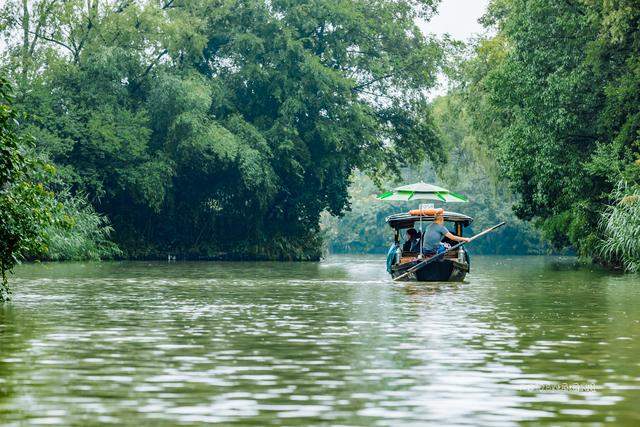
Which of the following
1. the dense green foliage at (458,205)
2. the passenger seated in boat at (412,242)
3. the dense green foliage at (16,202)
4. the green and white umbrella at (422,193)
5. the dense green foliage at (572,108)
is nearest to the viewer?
the dense green foliage at (16,202)

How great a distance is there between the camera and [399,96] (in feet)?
210

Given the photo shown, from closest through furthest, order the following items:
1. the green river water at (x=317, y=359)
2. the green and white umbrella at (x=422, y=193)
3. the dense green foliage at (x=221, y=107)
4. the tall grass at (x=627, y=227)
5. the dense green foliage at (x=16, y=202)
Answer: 1. the green river water at (x=317, y=359)
2. the dense green foliage at (x=16, y=202)
3. the tall grass at (x=627, y=227)
4. the green and white umbrella at (x=422, y=193)
5. the dense green foliage at (x=221, y=107)

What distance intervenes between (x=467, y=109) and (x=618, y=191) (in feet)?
67.4

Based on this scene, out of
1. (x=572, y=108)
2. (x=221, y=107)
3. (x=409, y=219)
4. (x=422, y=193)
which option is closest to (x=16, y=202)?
(x=409, y=219)

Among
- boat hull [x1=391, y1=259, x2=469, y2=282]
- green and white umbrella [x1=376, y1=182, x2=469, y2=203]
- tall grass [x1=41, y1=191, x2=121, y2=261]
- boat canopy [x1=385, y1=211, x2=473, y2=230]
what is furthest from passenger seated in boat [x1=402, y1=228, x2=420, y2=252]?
tall grass [x1=41, y1=191, x2=121, y2=261]

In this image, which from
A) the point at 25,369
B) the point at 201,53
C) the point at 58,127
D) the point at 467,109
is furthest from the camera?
the point at 467,109

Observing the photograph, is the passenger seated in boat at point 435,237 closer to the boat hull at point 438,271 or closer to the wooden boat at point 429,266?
the wooden boat at point 429,266

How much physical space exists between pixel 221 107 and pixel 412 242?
77.5 ft

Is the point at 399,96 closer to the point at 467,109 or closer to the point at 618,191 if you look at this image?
the point at 467,109

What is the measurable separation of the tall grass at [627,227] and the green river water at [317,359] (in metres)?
12.9

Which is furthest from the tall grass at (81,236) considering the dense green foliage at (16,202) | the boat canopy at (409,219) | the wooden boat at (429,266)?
the dense green foliage at (16,202)

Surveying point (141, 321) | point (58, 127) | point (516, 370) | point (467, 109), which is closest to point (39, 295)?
point (141, 321)

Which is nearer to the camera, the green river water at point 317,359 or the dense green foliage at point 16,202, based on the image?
the green river water at point 317,359

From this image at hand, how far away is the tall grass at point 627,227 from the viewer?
38231 mm
